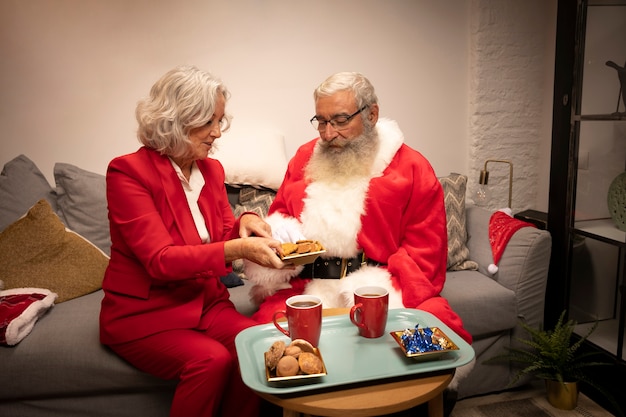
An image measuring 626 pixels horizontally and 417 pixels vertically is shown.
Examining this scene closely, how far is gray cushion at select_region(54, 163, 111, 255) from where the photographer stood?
8.07 ft

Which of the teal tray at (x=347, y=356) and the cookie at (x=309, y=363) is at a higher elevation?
the cookie at (x=309, y=363)

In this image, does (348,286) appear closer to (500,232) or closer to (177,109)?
(177,109)

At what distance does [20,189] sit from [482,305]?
2.15 meters

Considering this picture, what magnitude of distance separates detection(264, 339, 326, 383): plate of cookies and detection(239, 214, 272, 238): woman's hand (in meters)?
0.63

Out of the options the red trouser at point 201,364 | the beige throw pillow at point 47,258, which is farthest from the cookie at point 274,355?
the beige throw pillow at point 47,258

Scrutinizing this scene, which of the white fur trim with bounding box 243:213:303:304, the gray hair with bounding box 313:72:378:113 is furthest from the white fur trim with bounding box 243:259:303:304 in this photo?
the gray hair with bounding box 313:72:378:113

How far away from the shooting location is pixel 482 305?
2.27 metres

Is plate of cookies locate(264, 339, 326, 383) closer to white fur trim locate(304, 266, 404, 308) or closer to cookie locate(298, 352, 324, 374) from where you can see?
cookie locate(298, 352, 324, 374)

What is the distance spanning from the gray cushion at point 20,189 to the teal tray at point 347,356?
5.20 ft

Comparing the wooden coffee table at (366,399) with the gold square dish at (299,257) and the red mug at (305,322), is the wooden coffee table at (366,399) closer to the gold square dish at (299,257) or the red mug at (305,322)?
the red mug at (305,322)

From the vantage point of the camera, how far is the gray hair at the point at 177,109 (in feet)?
5.29

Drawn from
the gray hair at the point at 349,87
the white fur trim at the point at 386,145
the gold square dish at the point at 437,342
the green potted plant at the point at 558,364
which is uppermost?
the gray hair at the point at 349,87

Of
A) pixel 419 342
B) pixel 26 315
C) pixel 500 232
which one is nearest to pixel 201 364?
pixel 419 342

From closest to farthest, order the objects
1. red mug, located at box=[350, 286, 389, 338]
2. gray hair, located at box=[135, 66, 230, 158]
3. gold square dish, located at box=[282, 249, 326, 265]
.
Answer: red mug, located at box=[350, 286, 389, 338] < gold square dish, located at box=[282, 249, 326, 265] < gray hair, located at box=[135, 66, 230, 158]
